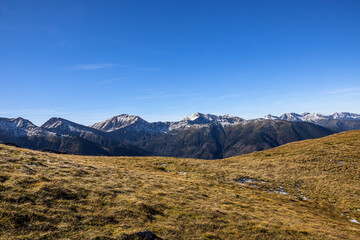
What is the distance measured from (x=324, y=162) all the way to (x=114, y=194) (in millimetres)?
54485

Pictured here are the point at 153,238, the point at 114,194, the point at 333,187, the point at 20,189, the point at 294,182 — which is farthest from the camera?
the point at 294,182

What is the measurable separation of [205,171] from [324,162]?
32.3 metres

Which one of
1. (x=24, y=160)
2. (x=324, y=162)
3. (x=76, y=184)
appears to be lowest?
(x=324, y=162)

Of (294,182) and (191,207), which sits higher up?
(191,207)

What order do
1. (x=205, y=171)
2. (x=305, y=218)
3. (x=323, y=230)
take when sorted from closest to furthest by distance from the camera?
(x=323, y=230)
(x=305, y=218)
(x=205, y=171)

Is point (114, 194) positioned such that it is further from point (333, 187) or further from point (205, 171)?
point (333, 187)

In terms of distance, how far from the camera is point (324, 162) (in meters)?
48.7

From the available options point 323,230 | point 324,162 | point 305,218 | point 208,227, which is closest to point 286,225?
point 323,230

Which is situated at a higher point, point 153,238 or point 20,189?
point 20,189

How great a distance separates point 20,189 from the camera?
16469mm

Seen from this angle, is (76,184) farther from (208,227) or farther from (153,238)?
(208,227)

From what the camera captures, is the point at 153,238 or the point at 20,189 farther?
the point at 20,189

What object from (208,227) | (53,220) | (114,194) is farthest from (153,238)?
(114,194)

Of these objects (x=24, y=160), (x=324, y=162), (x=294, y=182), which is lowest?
(x=294, y=182)
